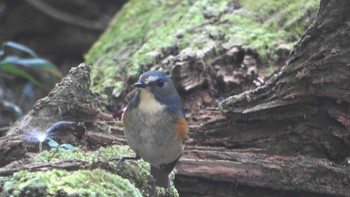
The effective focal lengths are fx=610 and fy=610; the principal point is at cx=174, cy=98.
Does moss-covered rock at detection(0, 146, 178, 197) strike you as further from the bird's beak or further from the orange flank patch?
the bird's beak

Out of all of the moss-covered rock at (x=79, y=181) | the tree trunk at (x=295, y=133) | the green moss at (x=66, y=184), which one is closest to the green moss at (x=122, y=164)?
the moss-covered rock at (x=79, y=181)

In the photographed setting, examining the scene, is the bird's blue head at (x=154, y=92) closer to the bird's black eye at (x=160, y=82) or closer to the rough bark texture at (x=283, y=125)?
the bird's black eye at (x=160, y=82)

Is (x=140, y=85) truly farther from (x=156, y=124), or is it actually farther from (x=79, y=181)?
(x=79, y=181)

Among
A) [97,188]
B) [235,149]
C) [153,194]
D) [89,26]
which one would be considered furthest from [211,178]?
[89,26]

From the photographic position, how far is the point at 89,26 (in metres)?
8.70

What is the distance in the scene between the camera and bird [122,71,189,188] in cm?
329

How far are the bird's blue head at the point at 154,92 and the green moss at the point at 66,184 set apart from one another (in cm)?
60

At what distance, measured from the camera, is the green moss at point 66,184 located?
8.41 feet

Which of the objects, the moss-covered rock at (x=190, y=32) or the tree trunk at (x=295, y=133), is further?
the moss-covered rock at (x=190, y=32)

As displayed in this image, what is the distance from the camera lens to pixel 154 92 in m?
3.36

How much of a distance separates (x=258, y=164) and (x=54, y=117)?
1.28 m

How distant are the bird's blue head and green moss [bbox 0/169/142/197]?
598 mm

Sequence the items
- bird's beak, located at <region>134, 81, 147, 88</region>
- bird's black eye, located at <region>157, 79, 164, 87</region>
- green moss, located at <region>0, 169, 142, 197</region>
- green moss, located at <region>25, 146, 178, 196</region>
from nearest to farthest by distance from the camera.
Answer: green moss, located at <region>0, 169, 142, 197</region> → green moss, located at <region>25, 146, 178, 196</region> → bird's beak, located at <region>134, 81, 147, 88</region> → bird's black eye, located at <region>157, 79, 164, 87</region>

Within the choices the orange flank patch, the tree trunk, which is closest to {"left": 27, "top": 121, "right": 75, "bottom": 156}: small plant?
the orange flank patch
